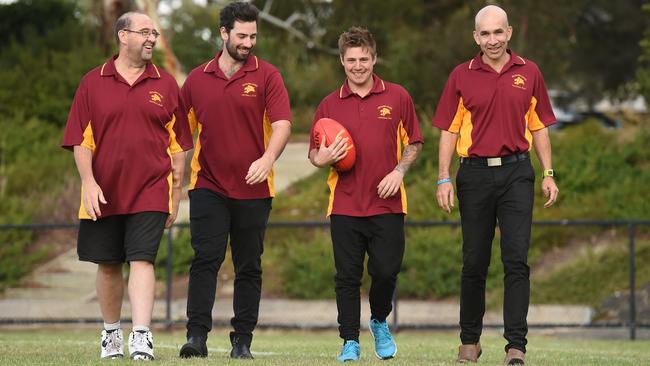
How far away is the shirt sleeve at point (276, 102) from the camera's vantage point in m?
8.77

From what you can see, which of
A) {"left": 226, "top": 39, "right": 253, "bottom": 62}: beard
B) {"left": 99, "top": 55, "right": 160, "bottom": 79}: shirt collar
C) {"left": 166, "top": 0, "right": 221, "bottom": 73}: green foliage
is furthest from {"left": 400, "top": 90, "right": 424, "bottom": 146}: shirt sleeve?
{"left": 166, "top": 0, "right": 221, "bottom": 73}: green foliage

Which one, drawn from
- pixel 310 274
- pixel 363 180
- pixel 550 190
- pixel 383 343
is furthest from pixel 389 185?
pixel 310 274

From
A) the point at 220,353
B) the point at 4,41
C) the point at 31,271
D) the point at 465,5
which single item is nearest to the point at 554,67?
the point at 465,5

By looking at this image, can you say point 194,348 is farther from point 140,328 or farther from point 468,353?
point 468,353

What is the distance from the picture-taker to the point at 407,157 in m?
8.93

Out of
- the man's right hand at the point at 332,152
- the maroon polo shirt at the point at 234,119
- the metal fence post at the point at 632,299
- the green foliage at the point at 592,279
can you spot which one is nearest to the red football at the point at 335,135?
the man's right hand at the point at 332,152

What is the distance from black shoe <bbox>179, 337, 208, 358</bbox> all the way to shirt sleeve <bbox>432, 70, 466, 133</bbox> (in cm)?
216

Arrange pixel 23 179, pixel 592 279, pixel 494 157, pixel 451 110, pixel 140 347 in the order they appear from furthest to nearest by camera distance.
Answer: pixel 23 179, pixel 592 279, pixel 451 110, pixel 494 157, pixel 140 347

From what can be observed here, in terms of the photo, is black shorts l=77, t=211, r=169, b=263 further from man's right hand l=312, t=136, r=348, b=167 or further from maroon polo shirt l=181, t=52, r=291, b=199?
man's right hand l=312, t=136, r=348, b=167

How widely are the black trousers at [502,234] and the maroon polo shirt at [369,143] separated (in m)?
0.52

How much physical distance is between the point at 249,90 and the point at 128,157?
39.4 inches

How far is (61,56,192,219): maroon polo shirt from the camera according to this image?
834 cm

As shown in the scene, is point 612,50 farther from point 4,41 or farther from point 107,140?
point 107,140

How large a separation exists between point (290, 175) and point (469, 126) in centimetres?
1398
